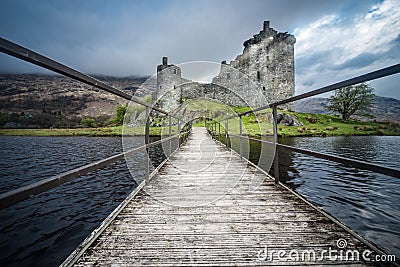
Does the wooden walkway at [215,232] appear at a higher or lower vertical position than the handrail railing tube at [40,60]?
lower

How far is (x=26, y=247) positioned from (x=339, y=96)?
30.5 meters

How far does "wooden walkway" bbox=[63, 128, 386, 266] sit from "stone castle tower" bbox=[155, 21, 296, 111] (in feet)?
92.4

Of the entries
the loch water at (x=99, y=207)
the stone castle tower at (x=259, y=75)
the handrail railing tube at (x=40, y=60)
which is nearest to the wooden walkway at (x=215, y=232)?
the handrail railing tube at (x=40, y=60)

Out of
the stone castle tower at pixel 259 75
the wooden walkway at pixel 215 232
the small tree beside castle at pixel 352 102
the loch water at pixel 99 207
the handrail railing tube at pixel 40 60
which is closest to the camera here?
the handrail railing tube at pixel 40 60

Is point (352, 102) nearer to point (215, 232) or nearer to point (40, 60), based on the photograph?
point (215, 232)

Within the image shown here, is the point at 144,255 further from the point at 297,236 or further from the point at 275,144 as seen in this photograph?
the point at 275,144

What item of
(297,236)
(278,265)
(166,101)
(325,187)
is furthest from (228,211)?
(166,101)

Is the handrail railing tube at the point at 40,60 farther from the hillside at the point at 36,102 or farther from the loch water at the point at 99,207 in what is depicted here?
the loch water at the point at 99,207

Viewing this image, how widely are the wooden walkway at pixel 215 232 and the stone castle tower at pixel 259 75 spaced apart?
28179 mm

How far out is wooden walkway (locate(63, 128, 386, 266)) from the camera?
118cm

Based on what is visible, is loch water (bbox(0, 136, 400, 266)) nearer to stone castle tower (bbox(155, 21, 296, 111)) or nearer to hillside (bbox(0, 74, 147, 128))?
hillside (bbox(0, 74, 147, 128))

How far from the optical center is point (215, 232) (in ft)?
4.79

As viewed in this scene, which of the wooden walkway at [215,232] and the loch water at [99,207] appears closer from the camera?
the wooden walkway at [215,232]

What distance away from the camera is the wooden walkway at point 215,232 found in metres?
1.18
